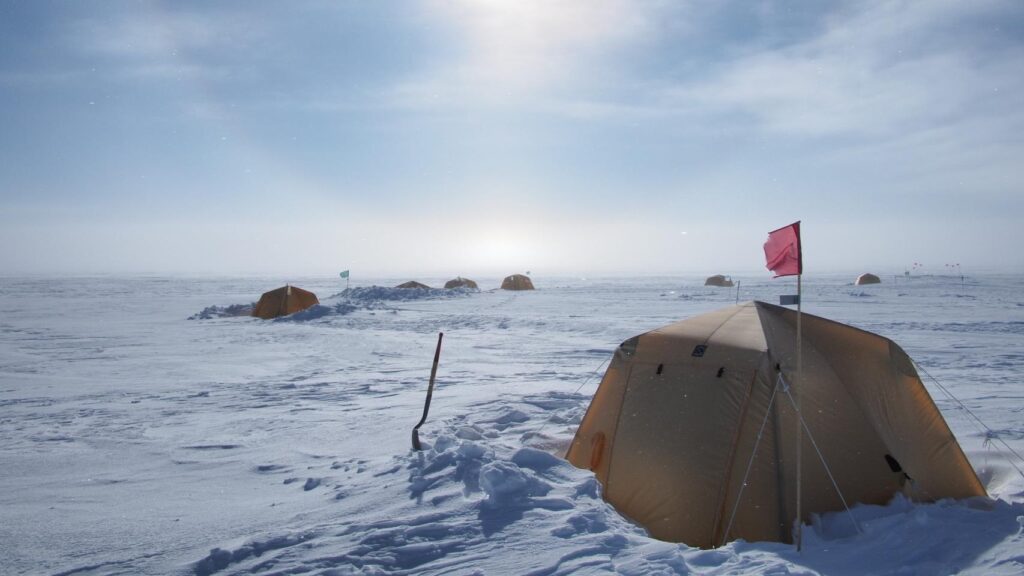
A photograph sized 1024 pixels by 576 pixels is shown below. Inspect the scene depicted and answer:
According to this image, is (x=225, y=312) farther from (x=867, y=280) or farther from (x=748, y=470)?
(x=867, y=280)

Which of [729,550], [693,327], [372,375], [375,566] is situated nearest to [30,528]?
[375,566]

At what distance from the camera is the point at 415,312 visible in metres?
27.3

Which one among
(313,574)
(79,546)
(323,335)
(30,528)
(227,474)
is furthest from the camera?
(323,335)

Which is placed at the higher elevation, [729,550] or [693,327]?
[693,327]

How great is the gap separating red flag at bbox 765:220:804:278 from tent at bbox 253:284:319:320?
24184 millimetres

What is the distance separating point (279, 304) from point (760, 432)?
80.4 ft

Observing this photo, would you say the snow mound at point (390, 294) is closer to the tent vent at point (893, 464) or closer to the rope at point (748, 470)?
the rope at point (748, 470)

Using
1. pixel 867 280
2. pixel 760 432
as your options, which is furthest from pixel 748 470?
pixel 867 280

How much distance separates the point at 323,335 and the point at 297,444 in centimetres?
→ 1258

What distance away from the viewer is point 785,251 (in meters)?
4.54

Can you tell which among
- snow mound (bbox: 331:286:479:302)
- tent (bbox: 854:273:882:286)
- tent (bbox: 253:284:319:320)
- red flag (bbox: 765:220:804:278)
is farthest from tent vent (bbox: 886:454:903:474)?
tent (bbox: 854:273:882:286)

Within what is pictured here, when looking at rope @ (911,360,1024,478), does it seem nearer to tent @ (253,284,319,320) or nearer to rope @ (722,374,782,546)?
rope @ (722,374,782,546)

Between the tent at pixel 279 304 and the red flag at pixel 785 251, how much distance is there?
24.2m

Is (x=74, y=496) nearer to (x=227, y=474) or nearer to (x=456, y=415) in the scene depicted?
(x=227, y=474)
